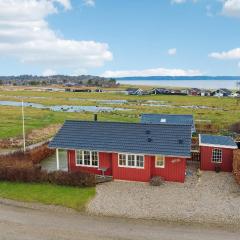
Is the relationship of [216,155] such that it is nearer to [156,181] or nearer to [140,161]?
[156,181]

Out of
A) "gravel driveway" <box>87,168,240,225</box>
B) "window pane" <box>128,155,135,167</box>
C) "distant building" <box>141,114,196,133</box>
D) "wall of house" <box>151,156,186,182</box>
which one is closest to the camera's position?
"gravel driveway" <box>87,168,240,225</box>

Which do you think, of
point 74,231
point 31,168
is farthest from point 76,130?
point 74,231

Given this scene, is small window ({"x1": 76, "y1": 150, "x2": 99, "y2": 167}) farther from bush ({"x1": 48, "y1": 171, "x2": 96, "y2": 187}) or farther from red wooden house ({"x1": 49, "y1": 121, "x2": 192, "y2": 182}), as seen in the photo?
bush ({"x1": 48, "y1": 171, "x2": 96, "y2": 187})

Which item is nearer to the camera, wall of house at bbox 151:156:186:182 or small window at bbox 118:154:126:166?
wall of house at bbox 151:156:186:182

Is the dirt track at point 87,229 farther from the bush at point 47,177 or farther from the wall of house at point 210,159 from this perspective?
the wall of house at point 210,159

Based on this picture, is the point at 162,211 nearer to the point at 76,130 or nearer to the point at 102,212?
the point at 102,212

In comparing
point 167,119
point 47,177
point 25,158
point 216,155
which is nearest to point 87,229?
point 47,177

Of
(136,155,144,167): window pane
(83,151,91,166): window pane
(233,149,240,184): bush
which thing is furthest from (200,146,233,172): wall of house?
(83,151,91,166): window pane

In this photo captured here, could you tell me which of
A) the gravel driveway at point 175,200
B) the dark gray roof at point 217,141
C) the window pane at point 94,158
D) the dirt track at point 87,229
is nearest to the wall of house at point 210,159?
the dark gray roof at point 217,141
